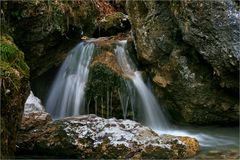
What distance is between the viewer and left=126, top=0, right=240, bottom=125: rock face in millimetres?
7031

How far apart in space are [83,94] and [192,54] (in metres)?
2.29

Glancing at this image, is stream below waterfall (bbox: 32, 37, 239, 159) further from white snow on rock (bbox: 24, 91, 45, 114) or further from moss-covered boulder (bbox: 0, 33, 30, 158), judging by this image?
moss-covered boulder (bbox: 0, 33, 30, 158)

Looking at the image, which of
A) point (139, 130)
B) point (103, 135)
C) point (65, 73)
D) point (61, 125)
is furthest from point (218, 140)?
point (65, 73)

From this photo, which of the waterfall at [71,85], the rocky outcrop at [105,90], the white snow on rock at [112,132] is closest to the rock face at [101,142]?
the white snow on rock at [112,132]

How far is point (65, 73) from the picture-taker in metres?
8.79

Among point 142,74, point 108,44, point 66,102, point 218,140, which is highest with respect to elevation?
point 108,44

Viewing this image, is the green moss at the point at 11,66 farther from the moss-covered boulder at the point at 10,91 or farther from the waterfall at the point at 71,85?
the waterfall at the point at 71,85

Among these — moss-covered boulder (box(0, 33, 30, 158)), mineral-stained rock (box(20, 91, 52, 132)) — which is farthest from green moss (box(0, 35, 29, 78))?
mineral-stained rock (box(20, 91, 52, 132))

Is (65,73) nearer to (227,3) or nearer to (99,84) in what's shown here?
(99,84)

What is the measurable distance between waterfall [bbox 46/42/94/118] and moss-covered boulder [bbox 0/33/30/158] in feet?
10.9

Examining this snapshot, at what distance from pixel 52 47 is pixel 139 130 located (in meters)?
2.73

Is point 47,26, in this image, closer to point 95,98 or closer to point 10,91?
point 95,98

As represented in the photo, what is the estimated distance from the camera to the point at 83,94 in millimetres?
8453

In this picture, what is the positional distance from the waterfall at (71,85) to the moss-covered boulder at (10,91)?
10.9ft
